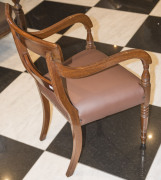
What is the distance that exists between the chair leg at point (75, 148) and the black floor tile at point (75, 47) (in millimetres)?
1081

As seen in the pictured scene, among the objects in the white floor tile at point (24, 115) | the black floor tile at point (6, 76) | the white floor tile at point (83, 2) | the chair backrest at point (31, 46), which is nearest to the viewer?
the chair backrest at point (31, 46)

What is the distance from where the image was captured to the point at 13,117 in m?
2.21

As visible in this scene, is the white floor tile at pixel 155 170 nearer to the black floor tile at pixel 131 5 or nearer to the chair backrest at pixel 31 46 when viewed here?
the chair backrest at pixel 31 46

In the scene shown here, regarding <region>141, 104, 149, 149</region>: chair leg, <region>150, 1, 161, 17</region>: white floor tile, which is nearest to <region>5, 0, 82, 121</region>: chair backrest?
<region>141, 104, 149, 149</region>: chair leg

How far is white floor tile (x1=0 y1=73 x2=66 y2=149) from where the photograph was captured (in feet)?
6.77

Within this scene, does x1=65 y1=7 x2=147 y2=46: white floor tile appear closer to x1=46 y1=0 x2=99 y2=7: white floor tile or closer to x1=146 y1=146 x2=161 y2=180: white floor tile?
x1=46 y1=0 x2=99 y2=7: white floor tile

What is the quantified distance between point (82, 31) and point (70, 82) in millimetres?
1316

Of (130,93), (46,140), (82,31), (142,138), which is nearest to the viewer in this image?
(130,93)

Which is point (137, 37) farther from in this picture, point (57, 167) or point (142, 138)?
point (57, 167)

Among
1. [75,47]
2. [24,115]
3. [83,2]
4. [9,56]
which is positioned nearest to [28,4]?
[83,2]

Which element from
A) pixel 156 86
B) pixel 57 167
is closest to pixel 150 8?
pixel 156 86

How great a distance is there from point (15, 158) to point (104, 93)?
2.29 feet

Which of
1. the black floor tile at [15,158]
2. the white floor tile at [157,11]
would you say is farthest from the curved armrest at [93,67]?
the white floor tile at [157,11]

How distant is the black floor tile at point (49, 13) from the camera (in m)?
3.11
